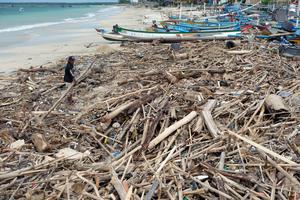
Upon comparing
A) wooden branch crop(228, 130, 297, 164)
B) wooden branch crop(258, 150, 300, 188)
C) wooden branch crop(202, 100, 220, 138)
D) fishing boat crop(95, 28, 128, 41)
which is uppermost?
fishing boat crop(95, 28, 128, 41)

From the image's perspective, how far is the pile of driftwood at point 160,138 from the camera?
210 inches

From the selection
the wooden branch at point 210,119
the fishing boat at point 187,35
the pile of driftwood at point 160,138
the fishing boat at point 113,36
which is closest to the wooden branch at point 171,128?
the pile of driftwood at point 160,138

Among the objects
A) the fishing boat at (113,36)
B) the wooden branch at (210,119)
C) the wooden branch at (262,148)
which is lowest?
the wooden branch at (262,148)

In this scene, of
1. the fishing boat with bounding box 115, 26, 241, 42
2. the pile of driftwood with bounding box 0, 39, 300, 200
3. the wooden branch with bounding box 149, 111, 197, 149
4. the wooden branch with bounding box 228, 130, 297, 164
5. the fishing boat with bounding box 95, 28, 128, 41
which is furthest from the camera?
the fishing boat with bounding box 95, 28, 128, 41

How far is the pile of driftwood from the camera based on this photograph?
533 centimetres

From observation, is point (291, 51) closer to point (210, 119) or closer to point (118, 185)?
point (210, 119)

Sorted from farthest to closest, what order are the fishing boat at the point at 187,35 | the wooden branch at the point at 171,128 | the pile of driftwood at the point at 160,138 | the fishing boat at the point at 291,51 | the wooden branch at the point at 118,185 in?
the fishing boat at the point at 187,35 < the fishing boat at the point at 291,51 < the wooden branch at the point at 171,128 < the pile of driftwood at the point at 160,138 < the wooden branch at the point at 118,185

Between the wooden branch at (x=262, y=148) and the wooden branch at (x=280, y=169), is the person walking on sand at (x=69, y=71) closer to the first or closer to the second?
the wooden branch at (x=262, y=148)

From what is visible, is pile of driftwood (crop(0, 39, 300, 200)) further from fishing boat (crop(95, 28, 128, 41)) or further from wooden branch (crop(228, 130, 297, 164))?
fishing boat (crop(95, 28, 128, 41))

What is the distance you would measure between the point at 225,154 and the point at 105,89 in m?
6.24

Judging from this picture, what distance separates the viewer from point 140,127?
7.43 metres

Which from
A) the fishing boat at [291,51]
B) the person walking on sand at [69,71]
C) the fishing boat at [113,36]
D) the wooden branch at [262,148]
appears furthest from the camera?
the fishing boat at [113,36]

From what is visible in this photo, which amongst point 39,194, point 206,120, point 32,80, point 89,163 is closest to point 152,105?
point 206,120

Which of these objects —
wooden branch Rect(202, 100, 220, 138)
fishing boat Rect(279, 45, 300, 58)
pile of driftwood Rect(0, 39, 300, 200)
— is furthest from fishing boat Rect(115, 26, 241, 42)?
wooden branch Rect(202, 100, 220, 138)
